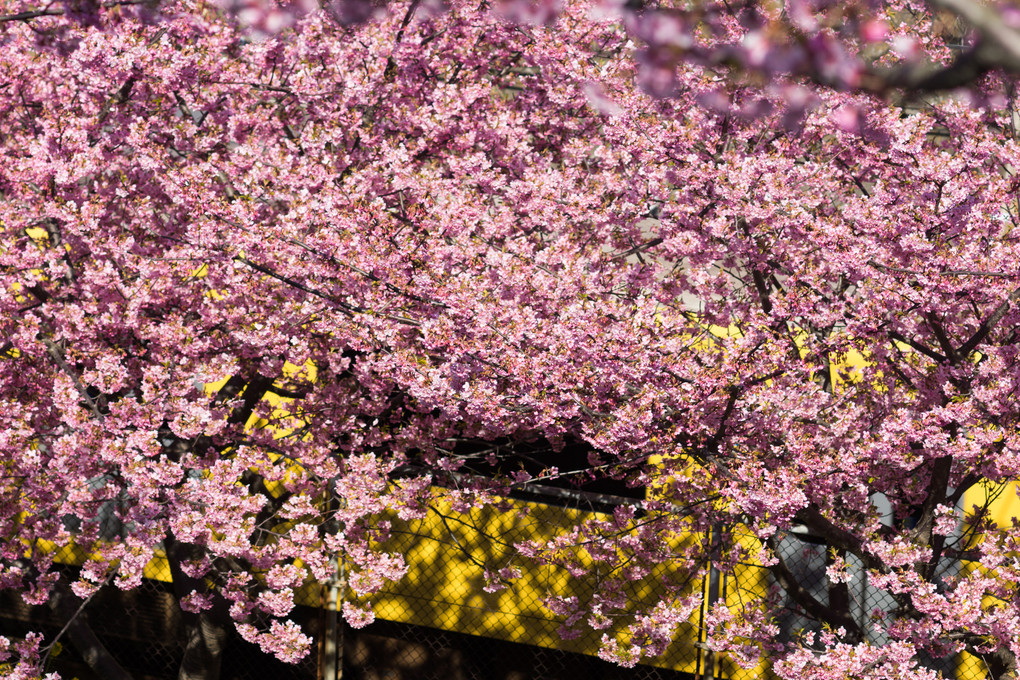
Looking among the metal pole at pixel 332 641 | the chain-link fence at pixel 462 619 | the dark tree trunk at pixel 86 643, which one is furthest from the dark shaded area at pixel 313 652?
the dark tree trunk at pixel 86 643

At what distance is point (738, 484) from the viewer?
6.32m

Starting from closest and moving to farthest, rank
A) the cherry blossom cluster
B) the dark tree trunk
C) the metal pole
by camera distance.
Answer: the cherry blossom cluster
the dark tree trunk
the metal pole

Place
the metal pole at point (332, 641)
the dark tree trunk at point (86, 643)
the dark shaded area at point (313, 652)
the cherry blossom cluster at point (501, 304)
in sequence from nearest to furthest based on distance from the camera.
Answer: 1. the cherry blossom cluster at point (501, 304)
2. the dark tree trunk at point (86, 643)
3. the metal pole at point (332, 641)
4. the dark shaded area at point (313, 652)

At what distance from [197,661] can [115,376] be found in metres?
3.06

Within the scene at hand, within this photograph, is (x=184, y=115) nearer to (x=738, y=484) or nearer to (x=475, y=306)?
(x=475, y=306)

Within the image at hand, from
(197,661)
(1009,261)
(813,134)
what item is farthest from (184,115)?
(1009,261)

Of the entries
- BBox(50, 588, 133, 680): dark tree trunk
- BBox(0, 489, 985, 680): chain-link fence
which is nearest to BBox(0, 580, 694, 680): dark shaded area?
BBox(0, 489, 985, 680): chain-link fence

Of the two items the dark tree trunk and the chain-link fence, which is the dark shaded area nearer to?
the chain-link fence

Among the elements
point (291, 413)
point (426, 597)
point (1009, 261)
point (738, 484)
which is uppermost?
point (1009, 261)

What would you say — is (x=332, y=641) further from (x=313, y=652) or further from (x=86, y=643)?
Answer: (x=86, y=643)

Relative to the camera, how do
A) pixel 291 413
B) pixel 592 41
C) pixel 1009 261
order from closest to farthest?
pixel 1009 261, pixel 291 413, pixel 592 41

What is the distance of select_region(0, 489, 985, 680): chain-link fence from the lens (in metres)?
8.64

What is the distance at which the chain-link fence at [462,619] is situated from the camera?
340 inches

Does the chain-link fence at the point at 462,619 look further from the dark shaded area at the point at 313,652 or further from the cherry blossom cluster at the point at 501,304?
the cherry blossom cluster at the point at 501,304
